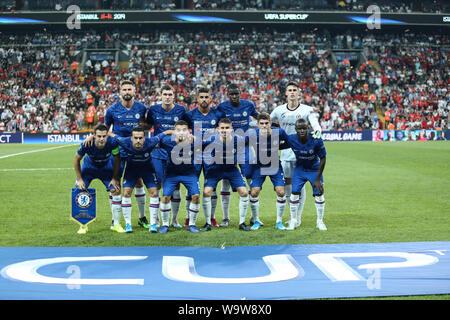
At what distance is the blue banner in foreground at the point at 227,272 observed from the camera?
4.50m

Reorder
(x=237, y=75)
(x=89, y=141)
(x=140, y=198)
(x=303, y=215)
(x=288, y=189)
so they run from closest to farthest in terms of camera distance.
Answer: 1. (x=89, y=141)
2. (x=140, y=198)
3. (x=288, y=189)
4. (x=303, y=215)
5. (x=237, y=75)

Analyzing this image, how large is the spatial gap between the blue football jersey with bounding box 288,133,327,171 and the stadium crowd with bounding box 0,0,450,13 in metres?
34.8

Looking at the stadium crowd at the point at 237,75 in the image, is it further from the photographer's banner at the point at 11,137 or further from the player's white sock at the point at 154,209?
the player's white sock at the point at 154,209

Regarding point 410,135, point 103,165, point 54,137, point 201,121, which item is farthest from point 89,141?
point 410,135

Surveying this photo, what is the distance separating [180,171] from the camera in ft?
24.9

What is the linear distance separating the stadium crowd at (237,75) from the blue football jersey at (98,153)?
81.7 ft

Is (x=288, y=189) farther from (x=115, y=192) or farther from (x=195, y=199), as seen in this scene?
(x=115, y=192)

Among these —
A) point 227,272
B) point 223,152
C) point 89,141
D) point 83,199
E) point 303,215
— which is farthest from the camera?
point 303,215

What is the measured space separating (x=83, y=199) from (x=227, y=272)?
340 cm

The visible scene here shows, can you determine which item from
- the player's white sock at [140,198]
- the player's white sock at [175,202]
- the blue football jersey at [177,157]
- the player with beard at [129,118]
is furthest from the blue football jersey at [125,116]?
the player's white sock at [175,202]

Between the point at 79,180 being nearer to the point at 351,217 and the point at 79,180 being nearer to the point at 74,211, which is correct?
the point at 74,211

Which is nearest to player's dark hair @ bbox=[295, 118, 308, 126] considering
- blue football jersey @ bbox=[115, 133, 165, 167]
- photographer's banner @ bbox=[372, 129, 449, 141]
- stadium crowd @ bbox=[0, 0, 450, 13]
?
blue football jersey @ bbox=[115, 133, 165, 167]

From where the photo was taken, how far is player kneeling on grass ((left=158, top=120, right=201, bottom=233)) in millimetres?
7371
